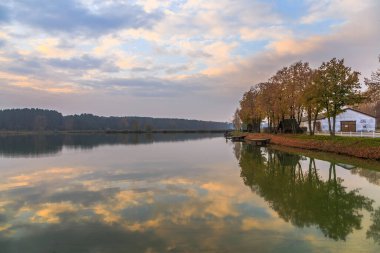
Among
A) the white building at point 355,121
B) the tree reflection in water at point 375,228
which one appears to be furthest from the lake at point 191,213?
the white building at point 355,121

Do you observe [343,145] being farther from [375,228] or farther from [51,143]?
[51,143]

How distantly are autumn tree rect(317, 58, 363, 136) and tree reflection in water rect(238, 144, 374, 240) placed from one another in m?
22.1

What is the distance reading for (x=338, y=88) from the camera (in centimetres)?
4228

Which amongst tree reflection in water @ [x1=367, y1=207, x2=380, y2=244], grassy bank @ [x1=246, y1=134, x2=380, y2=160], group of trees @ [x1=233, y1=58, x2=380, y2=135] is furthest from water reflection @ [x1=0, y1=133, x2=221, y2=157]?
tree reflection in water @ [x1=367, y1=207, x2=380, y2=244]

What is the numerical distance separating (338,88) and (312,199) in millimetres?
32125

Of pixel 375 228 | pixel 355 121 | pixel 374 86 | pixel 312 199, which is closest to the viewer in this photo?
pixel 375 228

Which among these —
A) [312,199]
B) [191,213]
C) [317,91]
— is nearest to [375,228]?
[312,199]

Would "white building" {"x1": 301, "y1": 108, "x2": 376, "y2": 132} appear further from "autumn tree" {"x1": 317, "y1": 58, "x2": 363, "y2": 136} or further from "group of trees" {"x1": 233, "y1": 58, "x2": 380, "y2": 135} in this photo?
"autumn tree" {"x1": 317, "y1": 58, "x2": 363, "y2": 136}

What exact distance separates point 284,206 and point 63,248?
847 cm

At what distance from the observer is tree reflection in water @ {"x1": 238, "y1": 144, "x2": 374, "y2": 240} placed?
10.8 metres

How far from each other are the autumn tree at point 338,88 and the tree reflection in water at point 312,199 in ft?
72.6

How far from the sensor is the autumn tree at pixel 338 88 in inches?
Answer: 1654

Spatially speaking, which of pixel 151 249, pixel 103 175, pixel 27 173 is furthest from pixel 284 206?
pixel 27 173

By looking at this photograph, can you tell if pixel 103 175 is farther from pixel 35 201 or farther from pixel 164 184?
pixel 35 201
